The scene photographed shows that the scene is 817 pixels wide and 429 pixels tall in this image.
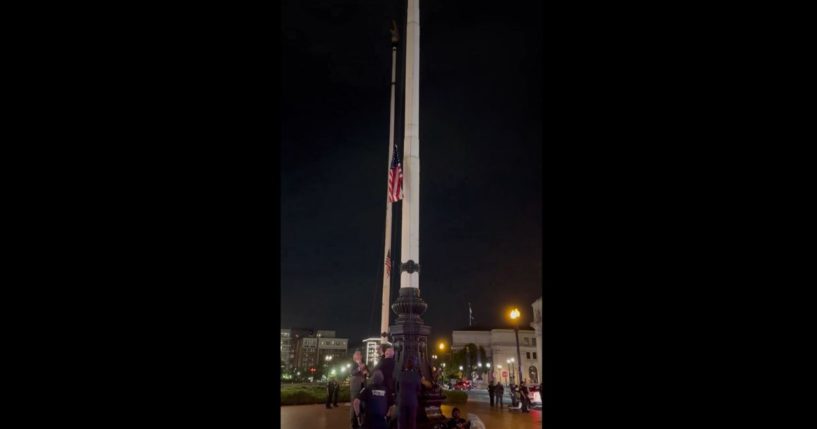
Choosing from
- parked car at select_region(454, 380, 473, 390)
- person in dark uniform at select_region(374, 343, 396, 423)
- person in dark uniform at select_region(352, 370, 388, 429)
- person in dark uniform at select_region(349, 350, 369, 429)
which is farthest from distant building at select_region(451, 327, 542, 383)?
person in dark uniform at select_region(352, 370, 388, 429)

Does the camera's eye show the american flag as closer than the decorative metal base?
No

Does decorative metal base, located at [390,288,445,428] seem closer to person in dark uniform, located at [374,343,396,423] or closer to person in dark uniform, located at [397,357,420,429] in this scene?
person in dark uniform, located at [374,343,396,423]

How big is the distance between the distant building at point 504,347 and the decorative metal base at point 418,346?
8419 centimetres

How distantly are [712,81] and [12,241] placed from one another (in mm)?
2225

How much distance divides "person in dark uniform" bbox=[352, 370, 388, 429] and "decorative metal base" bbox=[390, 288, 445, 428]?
4.22 feet

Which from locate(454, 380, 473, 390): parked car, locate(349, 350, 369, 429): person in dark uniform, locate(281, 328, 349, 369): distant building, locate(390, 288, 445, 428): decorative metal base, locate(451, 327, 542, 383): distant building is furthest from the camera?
locate(281, 328, 349, 369): distant building

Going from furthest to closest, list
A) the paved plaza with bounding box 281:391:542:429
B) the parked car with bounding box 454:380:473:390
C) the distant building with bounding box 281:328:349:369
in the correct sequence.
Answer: the distant building with bounding box 281:328:349:369
the parked car with bounding box 454:380:473:390
the paved plaza with bounding box 281:391:542:429

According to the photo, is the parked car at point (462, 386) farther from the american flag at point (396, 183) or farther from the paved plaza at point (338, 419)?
the american flag at point (396, 183)

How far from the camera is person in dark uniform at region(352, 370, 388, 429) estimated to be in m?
9.65

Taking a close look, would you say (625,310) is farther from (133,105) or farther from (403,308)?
(403,308)

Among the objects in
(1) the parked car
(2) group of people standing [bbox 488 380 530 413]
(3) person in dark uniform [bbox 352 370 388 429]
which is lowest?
(1) the parked car

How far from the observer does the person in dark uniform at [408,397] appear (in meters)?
10.1

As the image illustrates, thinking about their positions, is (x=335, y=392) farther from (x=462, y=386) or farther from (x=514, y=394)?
(x=462, y=386)

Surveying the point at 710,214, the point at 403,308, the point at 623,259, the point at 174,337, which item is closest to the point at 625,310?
the point at 623,259
